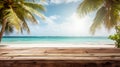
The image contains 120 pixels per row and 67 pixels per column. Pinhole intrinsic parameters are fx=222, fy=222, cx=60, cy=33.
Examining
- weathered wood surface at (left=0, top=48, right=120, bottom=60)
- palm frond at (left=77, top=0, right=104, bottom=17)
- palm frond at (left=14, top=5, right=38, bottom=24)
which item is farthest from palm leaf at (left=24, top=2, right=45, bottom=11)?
weathered wood surface at (left=0, top=48, right=120, bottom=60)

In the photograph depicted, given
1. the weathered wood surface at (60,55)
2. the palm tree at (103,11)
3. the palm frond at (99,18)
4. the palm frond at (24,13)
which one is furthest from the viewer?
the palm frond at (99,18)

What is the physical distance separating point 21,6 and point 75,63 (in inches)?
459

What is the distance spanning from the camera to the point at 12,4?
503 inches

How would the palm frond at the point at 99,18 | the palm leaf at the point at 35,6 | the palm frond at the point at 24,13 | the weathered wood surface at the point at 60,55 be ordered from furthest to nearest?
the palm leaf at the point at 35,6 → the palm frond at the point at 99,18 → the palm frond at the point at 24,13 → the weathered wood surface at the point at 60,55

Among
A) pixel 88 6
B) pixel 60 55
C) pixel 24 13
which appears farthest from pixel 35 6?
pixel 60 55

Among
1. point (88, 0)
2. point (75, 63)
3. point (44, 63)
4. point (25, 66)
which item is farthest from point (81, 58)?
point (88, 0)

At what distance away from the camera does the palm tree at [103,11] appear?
12633 mm

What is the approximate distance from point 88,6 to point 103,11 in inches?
48.4

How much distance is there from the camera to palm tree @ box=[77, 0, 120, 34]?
12.6m

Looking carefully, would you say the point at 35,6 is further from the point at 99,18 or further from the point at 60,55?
the point at 60,55

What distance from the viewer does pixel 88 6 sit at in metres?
12.5

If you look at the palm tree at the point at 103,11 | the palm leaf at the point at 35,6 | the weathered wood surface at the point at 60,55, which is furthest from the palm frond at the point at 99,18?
the weathered wood surface at the point at 60,55

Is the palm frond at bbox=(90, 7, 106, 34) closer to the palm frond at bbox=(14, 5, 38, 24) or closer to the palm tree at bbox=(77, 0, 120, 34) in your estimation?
the palm tree at bbox=(77, 0, 120, 34)

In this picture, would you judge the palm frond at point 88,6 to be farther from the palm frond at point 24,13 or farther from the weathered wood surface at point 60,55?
the weathered wood surface at point 60,55
